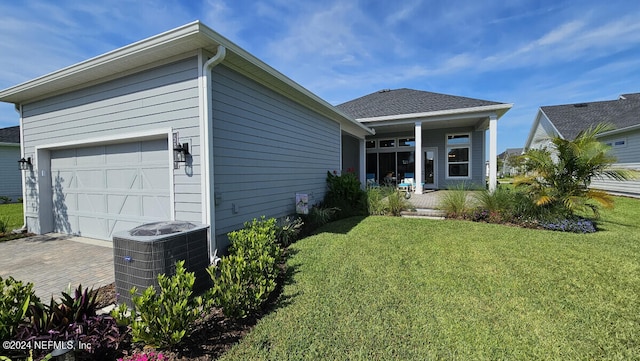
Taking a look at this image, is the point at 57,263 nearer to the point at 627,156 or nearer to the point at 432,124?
the point at 432,124

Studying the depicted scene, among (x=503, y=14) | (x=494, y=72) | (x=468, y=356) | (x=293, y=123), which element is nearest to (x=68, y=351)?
(x=468, y=356)

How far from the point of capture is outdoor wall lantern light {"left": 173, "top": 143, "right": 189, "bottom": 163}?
4156 mm

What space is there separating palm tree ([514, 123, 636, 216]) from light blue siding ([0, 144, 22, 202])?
73.1ft

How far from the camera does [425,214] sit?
290 inches

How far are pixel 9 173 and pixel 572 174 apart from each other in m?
23.5

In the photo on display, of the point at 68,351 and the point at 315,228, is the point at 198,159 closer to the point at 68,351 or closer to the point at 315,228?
the point at 68,351

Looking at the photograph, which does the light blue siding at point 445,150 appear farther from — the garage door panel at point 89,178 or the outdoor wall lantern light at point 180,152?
the garage door panel at point 89,178

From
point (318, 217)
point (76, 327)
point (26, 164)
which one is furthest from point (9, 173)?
point (76, 327)

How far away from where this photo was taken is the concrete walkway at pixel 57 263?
144 inches

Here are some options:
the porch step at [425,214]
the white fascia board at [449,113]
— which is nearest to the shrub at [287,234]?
the porch step at [425,214]

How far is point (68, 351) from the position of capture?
1.80m

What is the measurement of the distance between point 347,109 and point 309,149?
7031 mm

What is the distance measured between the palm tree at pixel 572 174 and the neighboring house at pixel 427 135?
3156 mm

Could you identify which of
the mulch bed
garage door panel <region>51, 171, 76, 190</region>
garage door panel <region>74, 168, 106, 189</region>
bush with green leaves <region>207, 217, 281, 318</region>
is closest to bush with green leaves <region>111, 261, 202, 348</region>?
the mulch bed
